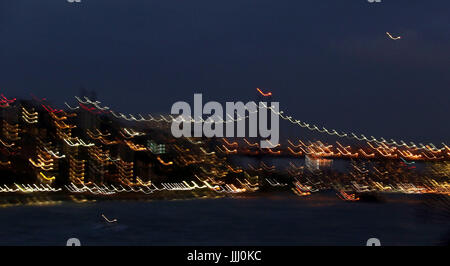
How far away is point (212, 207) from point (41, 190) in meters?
5.05

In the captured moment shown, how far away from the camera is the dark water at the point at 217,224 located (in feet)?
37.3

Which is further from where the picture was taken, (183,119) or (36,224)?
(183,119)

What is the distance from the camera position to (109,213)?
15.3 meters

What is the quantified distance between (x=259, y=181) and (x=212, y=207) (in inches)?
161

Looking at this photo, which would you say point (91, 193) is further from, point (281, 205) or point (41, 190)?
point (281, 205)

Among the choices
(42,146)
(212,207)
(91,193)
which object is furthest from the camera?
(42,146)

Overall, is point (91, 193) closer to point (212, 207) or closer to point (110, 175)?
point (110, 175)

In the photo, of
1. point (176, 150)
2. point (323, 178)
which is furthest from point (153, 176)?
point (323, 178)

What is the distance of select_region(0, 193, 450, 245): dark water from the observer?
1138 cm

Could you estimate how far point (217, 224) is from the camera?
13727 mm
